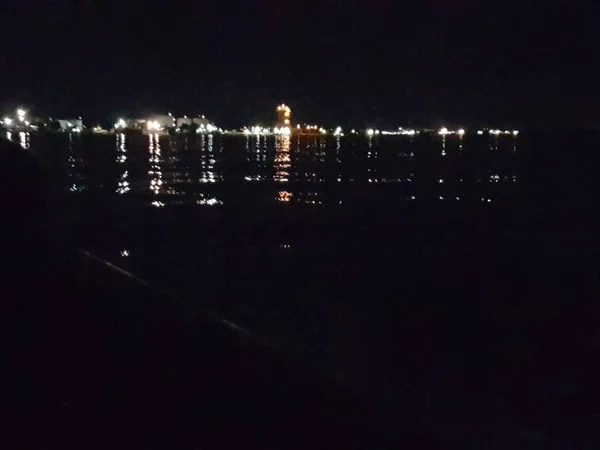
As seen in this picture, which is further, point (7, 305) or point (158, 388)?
point (7, 305)

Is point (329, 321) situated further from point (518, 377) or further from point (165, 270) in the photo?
point (165, 270)

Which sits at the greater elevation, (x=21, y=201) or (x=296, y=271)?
(x=21, y=201)

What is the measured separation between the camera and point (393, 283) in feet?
48.4

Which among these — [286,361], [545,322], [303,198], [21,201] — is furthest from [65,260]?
[303,198]

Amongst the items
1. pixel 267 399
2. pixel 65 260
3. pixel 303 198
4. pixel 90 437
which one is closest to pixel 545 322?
pixel 65 260

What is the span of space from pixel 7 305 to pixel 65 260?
1.89 meters

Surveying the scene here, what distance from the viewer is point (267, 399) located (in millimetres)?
5219

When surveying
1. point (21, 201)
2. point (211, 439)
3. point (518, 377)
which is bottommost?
point (518, 377)

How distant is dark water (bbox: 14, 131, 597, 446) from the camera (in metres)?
8.55

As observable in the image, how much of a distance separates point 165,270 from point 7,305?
29.0 feet

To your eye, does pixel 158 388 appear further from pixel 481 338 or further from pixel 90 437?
pixel 481 338

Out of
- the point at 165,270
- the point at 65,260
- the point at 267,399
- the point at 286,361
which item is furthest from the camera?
the point at 165,270

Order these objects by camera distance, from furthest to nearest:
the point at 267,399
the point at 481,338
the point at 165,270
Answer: the point at 165,270 → the point at 481,338 → the point at 267,399

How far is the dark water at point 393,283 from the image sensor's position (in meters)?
8.55
